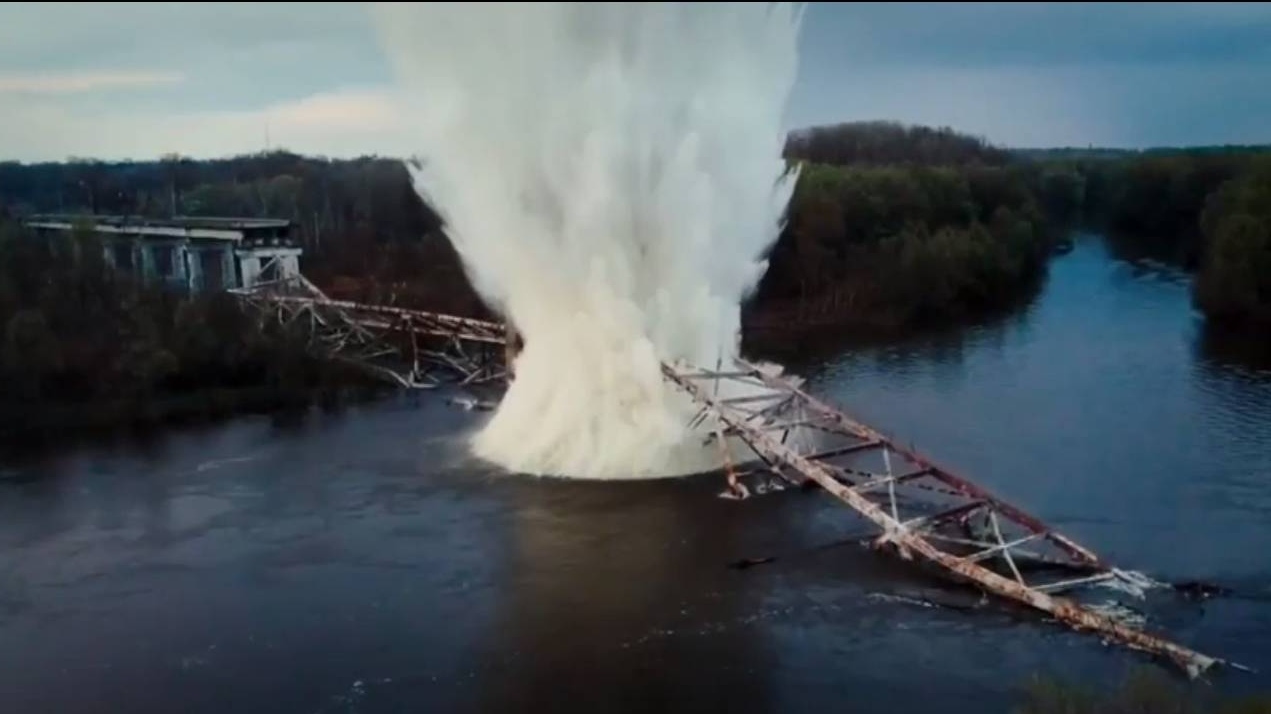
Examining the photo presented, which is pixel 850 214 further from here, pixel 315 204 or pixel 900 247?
pixel 315 204

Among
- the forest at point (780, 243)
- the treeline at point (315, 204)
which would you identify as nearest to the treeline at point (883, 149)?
the forest at point (780, 243)

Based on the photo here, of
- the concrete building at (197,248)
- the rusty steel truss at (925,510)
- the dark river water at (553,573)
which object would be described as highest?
the concrete building at (197,248)

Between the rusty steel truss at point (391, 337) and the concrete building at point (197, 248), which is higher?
the concrete building at point (197, 248)

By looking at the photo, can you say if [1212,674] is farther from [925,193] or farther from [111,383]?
[925,193]

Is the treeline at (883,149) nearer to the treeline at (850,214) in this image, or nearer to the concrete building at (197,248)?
the treeline at (850,214)

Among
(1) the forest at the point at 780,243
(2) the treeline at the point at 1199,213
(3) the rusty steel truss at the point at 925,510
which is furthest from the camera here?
(2) the treeline at the point at 1199,213

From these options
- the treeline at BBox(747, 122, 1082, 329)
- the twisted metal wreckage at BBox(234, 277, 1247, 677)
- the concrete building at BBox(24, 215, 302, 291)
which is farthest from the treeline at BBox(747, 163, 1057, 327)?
the twisted metal wreckage at BBox(234, 277, 1247, 677)
